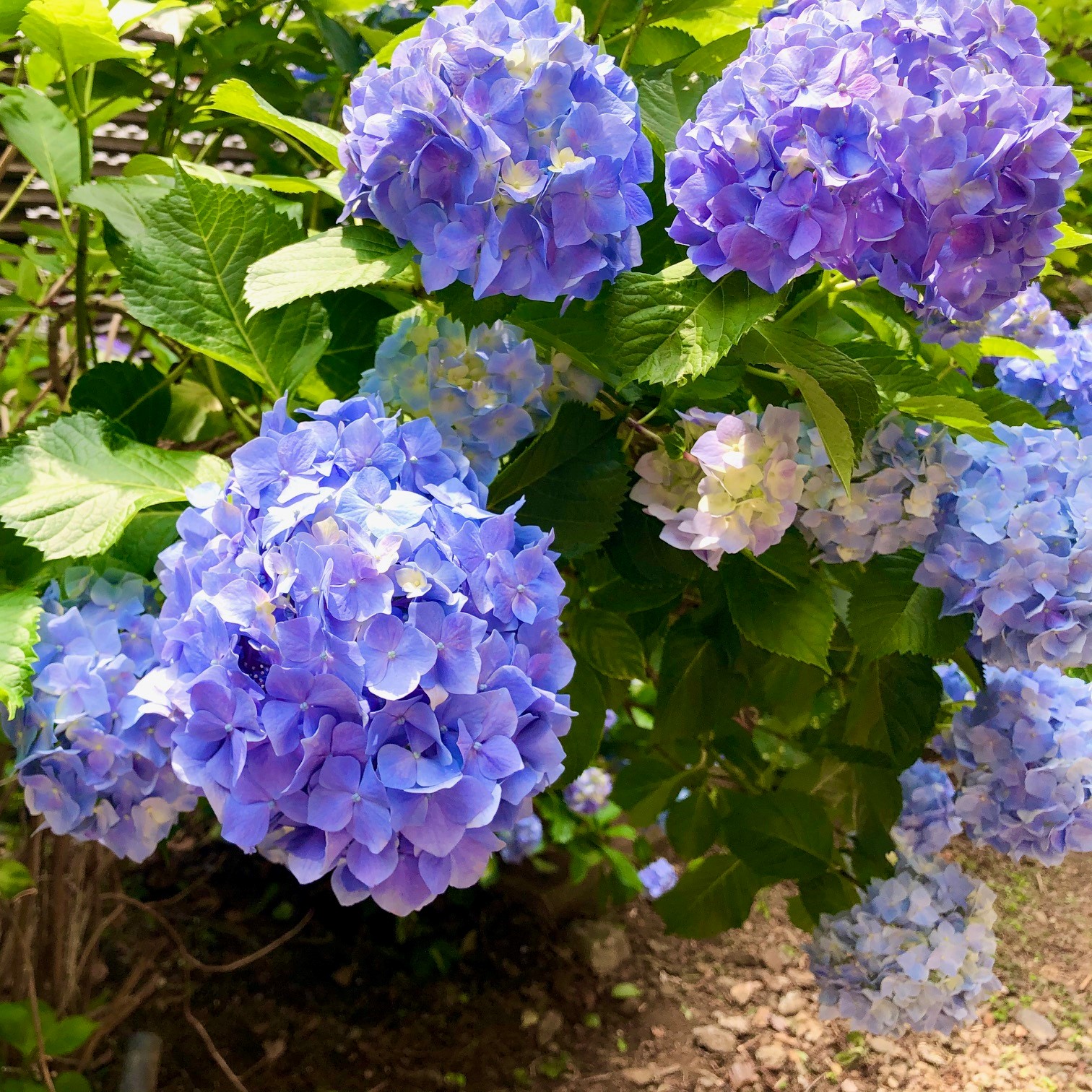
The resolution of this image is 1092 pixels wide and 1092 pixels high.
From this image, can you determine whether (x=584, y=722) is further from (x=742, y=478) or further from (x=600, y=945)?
(x=600, y=945)

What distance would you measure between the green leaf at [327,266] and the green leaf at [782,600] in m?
0.36

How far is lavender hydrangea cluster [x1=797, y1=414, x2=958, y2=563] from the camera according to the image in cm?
74

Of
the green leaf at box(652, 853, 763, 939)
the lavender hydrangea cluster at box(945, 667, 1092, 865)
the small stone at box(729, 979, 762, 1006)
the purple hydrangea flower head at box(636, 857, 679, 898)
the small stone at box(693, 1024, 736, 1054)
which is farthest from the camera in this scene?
the purple hydrangea flower head at box(636, 857, 679, 898)

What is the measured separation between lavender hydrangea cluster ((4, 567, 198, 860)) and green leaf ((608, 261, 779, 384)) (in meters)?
0.39

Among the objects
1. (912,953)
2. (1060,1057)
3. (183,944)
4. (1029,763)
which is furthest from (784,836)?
(183,944)

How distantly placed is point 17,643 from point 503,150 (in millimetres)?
431

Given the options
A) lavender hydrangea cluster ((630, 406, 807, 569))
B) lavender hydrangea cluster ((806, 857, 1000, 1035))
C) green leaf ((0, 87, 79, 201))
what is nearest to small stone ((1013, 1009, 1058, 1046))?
lavender hydrangea cluster ((806, 857, 1000, 1035))

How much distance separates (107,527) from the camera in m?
0.65

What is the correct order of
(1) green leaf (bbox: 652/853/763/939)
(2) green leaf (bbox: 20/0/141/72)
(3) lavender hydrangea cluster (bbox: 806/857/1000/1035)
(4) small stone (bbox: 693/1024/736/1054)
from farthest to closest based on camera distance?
(4) small stone (bbox: 693/1024/736/1054) → (1) green leaf (bbox: 652/853/763/939) → (3) lavender hydrangea cluster (bbox: 806/857/1000/1035) → (2) green leaf (bbox: 20/0/141/72)

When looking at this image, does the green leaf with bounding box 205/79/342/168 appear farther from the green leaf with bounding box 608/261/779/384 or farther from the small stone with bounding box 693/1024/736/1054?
the small stone with bounding box 693/1024/736/1054

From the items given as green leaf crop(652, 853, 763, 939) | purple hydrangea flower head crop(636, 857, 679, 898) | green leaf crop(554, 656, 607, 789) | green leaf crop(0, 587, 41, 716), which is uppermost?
green leaf crop(0, 587, 41, 716)

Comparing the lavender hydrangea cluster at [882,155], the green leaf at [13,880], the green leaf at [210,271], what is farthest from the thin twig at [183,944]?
the lavender hydrangea cluster at [882,155]

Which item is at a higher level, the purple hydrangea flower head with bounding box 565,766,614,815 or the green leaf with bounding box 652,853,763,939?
the green leaf with bounding box 652,853,763,939

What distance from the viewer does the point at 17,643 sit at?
23.8 inches
